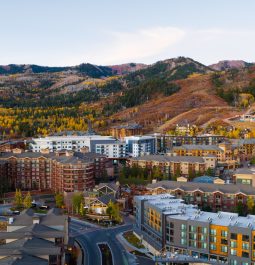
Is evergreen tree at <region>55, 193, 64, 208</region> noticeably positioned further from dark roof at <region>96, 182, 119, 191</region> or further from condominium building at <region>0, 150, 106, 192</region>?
condominium building at <region>0, 150, 106, 192</region>

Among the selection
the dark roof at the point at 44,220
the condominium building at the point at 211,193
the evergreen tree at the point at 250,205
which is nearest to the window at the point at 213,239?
the dark roof at the point at 44,220

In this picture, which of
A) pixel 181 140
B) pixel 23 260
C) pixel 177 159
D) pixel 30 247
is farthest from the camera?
pixel 181 140

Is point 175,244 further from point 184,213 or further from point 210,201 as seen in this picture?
point 210,201

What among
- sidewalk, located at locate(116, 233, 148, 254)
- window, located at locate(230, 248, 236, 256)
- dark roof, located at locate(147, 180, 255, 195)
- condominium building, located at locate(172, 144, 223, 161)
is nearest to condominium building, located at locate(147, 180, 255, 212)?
dark roof, located at locate(147, 180, 255, 195)

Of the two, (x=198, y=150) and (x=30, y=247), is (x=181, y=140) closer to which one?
(x=198, y=150)

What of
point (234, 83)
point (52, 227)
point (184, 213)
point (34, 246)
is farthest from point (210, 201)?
point (234, 83)

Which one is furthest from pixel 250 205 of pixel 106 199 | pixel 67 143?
pixel 67 143
